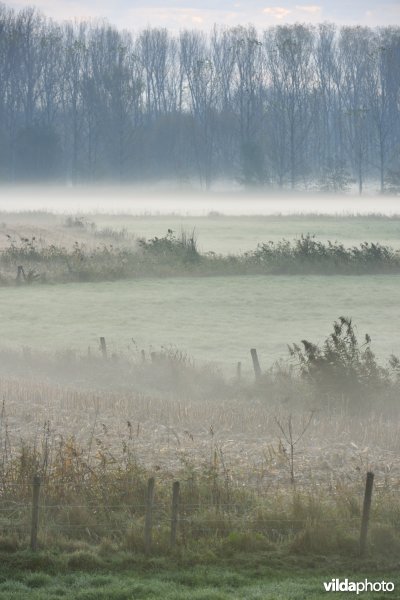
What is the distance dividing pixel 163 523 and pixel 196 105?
8512 centimetres

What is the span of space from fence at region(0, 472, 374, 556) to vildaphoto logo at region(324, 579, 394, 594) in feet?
3.23

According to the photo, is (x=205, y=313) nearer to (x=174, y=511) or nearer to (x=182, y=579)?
(x=174, y=511)

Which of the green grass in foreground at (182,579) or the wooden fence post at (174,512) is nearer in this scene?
the green grass in foreground at (182,579)

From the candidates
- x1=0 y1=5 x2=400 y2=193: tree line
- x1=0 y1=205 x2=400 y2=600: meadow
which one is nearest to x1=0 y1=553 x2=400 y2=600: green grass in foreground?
x1=0 y1=205 x2=400 y2=600: meadow

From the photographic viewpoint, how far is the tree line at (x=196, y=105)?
89000mm

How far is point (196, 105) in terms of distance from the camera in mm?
96375

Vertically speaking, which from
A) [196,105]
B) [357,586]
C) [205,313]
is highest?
[196,105]

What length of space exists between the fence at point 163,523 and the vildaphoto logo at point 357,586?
0.98m

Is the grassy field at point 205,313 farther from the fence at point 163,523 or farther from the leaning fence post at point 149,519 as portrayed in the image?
the leaning fence post at point 149,519

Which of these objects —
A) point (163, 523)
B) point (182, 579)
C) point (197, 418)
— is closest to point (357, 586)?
point (182, 579)

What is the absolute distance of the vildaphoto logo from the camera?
11539mm

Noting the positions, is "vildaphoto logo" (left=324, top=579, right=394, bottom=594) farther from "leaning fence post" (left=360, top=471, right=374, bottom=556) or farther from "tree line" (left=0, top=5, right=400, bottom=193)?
"tree line" (left=0, top=5, right=400, bottom=193)

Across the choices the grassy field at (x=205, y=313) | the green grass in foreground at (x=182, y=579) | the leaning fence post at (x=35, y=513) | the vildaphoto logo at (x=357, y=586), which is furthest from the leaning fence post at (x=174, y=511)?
the grassy field at (x=205, y=313)

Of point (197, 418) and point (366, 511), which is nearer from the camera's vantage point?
point (366, 511)
